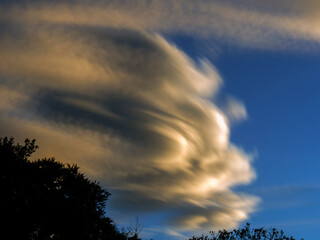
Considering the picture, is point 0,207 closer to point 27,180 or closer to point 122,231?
point 27,180

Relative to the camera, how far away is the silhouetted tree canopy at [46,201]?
3550 centimetres

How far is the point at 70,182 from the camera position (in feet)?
144

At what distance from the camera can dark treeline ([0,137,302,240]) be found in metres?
35.5

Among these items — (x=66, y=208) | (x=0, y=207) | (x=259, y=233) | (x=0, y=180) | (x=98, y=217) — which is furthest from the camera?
(x=259, y=233)

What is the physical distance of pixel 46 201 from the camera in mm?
38281

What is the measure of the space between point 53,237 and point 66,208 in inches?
132

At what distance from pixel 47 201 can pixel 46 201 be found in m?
0.11

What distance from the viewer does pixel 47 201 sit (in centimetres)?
3834

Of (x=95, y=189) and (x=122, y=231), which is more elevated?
(x=95, y=189)

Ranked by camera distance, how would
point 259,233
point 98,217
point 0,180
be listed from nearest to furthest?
point 0,180
point 98,217
point 259,233

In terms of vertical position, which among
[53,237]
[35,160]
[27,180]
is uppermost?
[35,160]

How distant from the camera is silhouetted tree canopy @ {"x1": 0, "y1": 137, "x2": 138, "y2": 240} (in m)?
35.5

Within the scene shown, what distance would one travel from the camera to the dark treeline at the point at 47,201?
116 feet

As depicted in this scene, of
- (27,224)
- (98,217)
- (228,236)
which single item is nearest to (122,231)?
(98,217)
